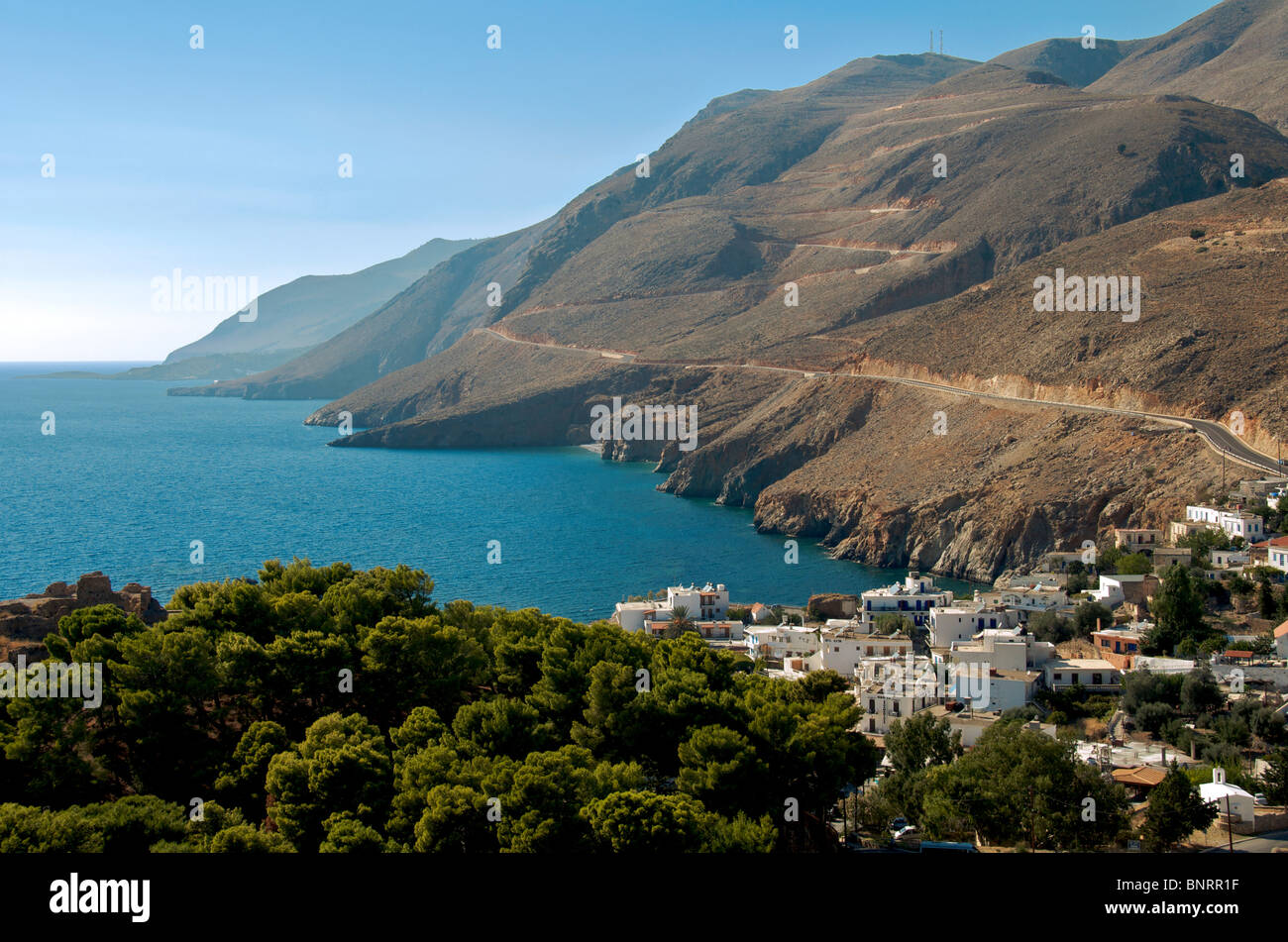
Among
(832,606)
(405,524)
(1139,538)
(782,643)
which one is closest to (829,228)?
(405,524)

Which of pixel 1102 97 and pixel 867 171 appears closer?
pixel 1102 97

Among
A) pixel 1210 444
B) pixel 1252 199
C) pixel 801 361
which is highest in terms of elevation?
pixel 1252 199

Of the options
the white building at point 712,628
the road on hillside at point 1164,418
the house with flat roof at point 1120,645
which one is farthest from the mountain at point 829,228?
the house with flat roof at point 1120,645

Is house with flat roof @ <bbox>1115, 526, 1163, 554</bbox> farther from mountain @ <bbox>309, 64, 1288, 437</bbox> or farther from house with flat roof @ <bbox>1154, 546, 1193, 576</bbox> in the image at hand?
mountain @ <bbox>309, 64, 1288, 437</bbox>

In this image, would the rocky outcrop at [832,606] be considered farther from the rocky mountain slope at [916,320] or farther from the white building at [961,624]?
the rocky mountain slope at [916,320]

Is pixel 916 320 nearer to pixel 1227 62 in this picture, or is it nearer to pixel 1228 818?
pixel 1228 818
